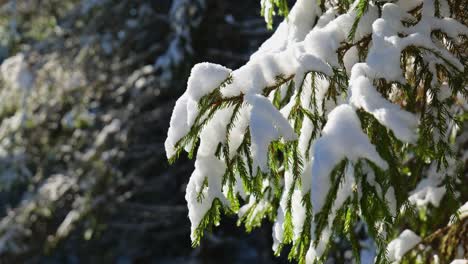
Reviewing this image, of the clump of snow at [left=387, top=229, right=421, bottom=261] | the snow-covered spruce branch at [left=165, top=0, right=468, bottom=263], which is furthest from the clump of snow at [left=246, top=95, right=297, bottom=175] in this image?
the clump of snow at [left=387, top=229, right=421, bottom=261]

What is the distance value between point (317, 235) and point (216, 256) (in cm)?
861

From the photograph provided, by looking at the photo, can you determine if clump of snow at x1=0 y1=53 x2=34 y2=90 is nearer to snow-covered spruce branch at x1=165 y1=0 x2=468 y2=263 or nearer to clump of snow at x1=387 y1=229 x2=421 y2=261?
clump of snow at x1=387 y1=229 x2=421 y2=261

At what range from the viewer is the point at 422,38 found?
1.53 m

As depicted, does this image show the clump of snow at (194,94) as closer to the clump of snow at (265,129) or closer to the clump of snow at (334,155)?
the clump of snow at (265,129)

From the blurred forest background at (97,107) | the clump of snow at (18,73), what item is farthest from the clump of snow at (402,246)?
the clump of snow at (18,73)

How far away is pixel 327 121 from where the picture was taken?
1.39 metres

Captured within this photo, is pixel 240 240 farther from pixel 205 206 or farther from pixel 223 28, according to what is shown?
pixel 205 206

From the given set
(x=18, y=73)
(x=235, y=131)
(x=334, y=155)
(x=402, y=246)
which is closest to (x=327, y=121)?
(x=334, y=155)

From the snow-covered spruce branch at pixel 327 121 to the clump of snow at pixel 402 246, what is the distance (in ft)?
2.50

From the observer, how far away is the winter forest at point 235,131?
1.44 meters

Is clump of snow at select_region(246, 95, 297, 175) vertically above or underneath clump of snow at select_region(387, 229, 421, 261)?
above

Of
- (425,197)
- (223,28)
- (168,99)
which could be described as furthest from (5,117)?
(425,197)

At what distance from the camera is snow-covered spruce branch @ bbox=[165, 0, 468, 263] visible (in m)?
1.29

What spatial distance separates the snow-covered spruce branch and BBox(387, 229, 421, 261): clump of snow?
76cm
